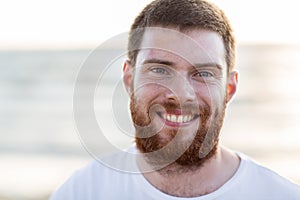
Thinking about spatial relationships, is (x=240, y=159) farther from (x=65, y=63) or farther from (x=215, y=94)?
(x=65, y=63)

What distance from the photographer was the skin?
3.07 m

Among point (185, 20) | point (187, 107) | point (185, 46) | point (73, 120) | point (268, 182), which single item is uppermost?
point (185, 20)

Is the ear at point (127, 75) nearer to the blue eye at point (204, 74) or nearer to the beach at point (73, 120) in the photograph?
the beach at point (73, 120)

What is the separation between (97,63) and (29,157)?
4.56m

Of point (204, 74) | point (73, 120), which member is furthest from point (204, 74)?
point (73, 120)

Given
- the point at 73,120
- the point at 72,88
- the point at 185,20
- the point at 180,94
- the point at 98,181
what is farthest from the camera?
the point at 72,88

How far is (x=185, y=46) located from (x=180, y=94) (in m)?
0.19

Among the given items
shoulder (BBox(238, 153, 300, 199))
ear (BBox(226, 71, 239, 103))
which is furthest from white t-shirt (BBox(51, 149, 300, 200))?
ear (BBox(226, 71, 239, 103))

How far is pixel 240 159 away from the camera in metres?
3.32

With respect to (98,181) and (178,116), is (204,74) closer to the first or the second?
(178,116)

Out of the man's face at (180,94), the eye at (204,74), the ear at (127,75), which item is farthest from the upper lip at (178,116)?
the ear at (127,75)

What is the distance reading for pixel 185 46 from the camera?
311 centimetres

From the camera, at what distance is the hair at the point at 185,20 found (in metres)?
3.16

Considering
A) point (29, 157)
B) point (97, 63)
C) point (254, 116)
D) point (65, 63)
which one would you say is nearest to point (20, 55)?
point (65, 63)
